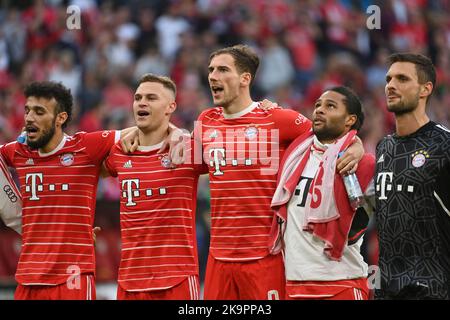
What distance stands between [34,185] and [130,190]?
0.73 metres

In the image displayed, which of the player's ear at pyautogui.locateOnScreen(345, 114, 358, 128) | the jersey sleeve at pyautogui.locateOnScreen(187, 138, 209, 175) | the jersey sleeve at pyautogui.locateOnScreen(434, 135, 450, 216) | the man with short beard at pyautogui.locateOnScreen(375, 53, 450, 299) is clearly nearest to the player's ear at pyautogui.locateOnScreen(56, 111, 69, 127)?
the jersey sleeve at pyautogui.locateOnScreen(187, 138, 209, 175)

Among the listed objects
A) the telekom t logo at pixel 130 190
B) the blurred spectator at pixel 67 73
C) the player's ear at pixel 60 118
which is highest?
the blurred spectator at pixel 67 73

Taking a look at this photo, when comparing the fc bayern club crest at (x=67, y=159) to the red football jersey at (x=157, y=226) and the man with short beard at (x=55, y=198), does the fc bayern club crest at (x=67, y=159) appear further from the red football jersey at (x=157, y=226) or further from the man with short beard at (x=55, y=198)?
the red football jersey at (x=157, y=226)

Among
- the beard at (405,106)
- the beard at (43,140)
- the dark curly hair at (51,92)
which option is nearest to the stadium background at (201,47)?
the dark curly hair at (51,92)

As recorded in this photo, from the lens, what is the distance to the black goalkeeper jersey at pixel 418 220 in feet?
22.8

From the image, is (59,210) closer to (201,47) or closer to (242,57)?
(242,57)

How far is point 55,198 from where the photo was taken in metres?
7.93

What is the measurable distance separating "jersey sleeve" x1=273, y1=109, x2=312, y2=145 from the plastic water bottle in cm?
65

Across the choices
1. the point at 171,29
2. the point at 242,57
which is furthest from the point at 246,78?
the point at 171,29

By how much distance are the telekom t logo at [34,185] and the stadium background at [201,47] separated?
6444 millimetres
